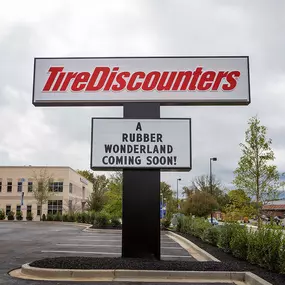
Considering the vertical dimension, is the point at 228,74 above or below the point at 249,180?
above

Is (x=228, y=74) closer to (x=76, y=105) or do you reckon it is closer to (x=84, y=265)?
(x=76, y=105)

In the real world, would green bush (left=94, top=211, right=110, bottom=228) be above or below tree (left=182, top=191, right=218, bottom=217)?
below

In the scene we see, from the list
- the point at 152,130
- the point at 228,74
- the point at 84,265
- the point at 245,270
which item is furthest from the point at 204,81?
the point at 84,265

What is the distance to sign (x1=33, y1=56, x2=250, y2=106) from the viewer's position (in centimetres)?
1152

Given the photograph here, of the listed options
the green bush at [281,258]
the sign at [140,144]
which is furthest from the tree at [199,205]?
the green bush at [281,258]

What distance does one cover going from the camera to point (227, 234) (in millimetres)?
13305

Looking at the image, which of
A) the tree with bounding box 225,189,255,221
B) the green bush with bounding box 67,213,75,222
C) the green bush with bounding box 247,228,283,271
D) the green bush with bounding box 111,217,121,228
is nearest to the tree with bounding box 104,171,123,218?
the green bush with bounding box 111,217,121,228

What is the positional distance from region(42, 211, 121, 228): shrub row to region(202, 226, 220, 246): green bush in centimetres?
1601

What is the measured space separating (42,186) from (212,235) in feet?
137

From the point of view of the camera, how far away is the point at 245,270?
9.21 m

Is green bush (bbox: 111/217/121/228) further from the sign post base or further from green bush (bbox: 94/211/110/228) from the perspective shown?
the sign post base

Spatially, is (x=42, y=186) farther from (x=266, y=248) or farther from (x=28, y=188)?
(x=266, y=248)

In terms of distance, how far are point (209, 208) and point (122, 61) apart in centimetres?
2249

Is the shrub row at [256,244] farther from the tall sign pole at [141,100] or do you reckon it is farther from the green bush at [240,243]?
the tall sign pole at [141,100]
